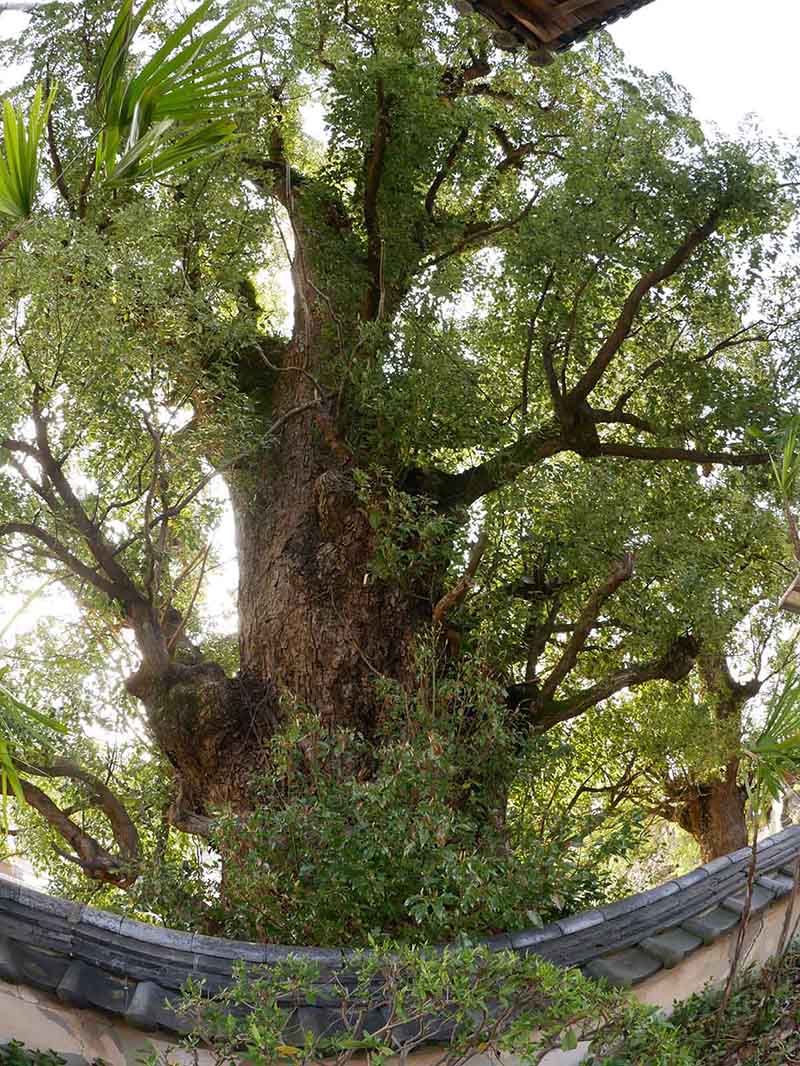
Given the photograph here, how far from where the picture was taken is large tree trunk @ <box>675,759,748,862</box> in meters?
8.51

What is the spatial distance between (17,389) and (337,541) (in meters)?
1.91

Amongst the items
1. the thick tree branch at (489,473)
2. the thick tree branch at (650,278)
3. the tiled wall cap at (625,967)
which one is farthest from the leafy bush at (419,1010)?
the thick tree branch at (650,278)

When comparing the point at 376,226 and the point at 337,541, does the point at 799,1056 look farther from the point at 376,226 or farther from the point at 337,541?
the point at 376,226

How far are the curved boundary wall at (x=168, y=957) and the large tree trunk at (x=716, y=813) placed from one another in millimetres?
4064

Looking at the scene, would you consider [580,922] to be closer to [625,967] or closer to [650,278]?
[625,967]

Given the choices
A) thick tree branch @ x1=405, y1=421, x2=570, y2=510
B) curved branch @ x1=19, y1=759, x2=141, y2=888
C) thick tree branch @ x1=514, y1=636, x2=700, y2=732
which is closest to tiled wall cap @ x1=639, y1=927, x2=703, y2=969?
thick tree branch @ x1=514, y1=636, x2=700, y2=732

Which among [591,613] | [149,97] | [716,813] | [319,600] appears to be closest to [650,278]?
[591,613]

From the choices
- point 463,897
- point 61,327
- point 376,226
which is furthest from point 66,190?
point 463,897

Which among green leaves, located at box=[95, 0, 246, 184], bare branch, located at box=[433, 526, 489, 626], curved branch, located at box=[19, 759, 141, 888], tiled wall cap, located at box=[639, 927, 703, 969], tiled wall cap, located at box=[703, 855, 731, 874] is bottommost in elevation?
tiled wall cap, located at box=[639, 927, 703, 969]

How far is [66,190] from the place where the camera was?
6.41 m

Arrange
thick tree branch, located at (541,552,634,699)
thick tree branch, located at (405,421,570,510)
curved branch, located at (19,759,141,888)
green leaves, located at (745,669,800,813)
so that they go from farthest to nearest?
thick tree branch, located at (405,421,570,510), curved branch, located at (19,759,141,888), thick tree branch, located at (541,552,634,699), green leaves, located at (745,669,800,813)

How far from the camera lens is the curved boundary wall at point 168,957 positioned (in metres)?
3.35

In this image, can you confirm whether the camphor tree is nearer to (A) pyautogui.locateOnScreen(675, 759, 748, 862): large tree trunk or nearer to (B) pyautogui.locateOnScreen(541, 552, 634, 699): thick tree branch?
(B) pyautogui.locateOnScreen(541, 552, 634, 699): thick tree branch

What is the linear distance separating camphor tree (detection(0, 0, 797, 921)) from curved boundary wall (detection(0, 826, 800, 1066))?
1.14 meters
